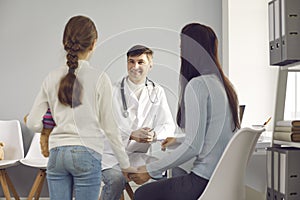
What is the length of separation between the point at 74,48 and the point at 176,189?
740 mm

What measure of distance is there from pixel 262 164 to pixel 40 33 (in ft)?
8.61

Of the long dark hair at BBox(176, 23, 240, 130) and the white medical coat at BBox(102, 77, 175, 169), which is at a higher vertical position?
the long dark hair at BBox(176, 23, 240, 130)

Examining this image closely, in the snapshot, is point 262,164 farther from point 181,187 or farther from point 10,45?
point 10,45

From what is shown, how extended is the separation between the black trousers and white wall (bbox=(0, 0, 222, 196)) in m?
2.51

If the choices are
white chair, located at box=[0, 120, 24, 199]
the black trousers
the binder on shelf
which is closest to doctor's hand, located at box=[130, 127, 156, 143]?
the black trousers

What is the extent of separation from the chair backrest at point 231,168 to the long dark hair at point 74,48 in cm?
64

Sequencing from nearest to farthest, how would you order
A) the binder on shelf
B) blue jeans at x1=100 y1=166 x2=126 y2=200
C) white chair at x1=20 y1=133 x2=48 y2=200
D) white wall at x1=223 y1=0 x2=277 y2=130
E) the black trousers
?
1. the binder on shelf
2. the black trousers
3. blue jeans at x1=100 y1=166 x2=126 y2=200
4. white chair at x1=20 y1=133 x2=48 y2=200
5. white wall at x1=223 y1=0 x2=277 y2=130

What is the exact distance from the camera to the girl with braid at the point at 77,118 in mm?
2047

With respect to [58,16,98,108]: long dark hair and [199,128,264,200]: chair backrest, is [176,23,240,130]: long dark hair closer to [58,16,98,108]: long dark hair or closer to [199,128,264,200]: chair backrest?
[199,128,264,200]: chair backrest

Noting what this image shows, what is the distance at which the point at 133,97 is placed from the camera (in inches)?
84.7

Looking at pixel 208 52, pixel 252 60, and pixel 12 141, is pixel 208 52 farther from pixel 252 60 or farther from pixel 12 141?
pixel 12 141

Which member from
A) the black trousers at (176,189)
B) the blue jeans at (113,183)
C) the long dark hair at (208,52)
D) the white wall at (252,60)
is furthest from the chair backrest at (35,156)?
the long dark hair at (208,52)

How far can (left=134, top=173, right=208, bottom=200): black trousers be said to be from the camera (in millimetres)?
1969

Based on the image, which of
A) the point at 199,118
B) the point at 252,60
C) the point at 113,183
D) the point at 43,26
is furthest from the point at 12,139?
the point at 199,118
